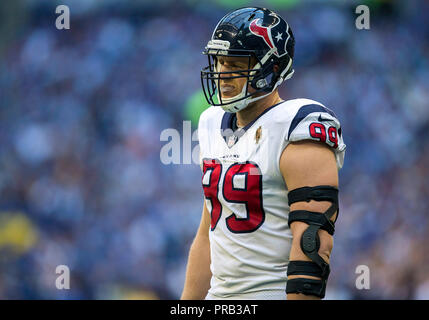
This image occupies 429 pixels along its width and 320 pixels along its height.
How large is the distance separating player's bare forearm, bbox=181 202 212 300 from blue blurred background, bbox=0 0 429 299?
2.24 metres

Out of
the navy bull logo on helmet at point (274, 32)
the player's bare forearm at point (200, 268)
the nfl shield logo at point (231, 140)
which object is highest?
the navy bull logo on helmet at point (274, 32)

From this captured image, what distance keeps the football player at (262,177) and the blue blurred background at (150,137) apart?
2368 millimetres

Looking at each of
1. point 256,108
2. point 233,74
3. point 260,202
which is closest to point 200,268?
point 260,202

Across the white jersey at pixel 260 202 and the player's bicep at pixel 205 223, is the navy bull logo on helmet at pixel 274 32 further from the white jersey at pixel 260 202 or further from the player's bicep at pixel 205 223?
the player's bicep at pixel 205 223

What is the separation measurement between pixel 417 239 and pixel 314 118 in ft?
9.50

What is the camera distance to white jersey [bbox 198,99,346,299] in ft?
6.60

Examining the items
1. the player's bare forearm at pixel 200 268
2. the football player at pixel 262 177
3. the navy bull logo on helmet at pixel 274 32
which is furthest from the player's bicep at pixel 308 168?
the player's bare forearm at pixel 200 268

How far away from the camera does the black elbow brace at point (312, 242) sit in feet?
6.03

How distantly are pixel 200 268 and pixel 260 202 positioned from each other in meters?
0.49

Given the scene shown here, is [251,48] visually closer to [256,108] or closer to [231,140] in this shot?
[256,108]

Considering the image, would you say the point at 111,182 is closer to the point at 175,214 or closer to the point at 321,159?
the point at 175,214

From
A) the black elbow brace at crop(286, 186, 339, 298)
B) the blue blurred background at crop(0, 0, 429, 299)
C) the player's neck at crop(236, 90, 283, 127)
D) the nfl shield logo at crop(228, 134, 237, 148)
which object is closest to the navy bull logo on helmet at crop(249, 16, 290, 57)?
the player's neck at crop(236, 90, 283, 127)

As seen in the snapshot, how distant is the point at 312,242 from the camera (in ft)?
6.04

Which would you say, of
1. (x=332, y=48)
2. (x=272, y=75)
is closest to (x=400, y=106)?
(x=332, y=48)
